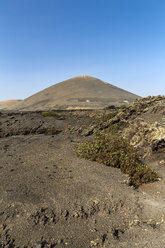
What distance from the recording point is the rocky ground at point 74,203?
320 cm

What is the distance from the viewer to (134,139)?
8.48 metres

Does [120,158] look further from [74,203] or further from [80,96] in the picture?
[80,96]

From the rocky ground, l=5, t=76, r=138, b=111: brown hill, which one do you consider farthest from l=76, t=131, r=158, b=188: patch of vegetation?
l=5, t=76, r=138, b=111: brown hill

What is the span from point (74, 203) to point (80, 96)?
7974cm

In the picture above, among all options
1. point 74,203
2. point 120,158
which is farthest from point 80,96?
point 74,203

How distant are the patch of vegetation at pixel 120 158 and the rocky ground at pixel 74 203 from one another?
26 centimetres

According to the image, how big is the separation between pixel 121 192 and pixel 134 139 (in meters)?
4.17

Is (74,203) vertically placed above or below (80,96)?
below

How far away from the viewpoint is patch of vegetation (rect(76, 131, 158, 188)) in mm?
5651

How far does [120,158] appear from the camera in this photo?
6543 mm

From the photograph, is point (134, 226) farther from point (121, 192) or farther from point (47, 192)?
point (47, 192)

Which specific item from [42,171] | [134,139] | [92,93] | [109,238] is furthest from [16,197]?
[92,93]

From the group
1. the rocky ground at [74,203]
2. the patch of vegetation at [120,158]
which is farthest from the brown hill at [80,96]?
the rocky ground at [74,203]

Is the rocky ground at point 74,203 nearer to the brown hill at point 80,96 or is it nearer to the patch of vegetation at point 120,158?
the patch of vegetation at point 120,158
